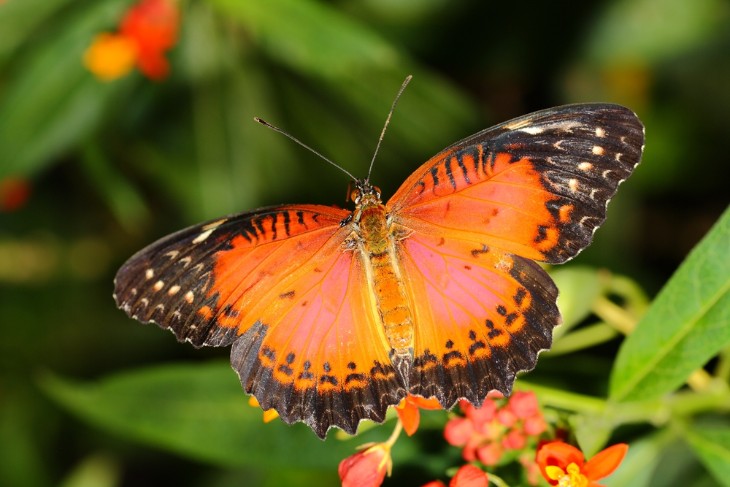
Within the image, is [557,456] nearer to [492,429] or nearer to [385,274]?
[492,429]

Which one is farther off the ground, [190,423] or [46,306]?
[190,423]

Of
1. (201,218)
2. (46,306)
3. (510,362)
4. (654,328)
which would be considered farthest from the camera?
(46,306)

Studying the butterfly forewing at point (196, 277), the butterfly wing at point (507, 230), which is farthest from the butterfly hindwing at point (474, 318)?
the butterfly forewing at point (196, 277)

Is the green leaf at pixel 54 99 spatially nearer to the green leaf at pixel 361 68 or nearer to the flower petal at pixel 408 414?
the green leaf at pixel 361 68

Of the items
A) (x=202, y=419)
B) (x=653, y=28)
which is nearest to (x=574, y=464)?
(x=202, y=419)

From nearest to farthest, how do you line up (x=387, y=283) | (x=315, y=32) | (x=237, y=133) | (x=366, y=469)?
(x=366, y=469)
(x=387, y=283)
(x=315, y=32)
(x=237, y=133)

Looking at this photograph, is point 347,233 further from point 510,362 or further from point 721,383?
point 721,383

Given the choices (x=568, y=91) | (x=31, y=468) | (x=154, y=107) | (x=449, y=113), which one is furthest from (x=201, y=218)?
(x=568, y=91)

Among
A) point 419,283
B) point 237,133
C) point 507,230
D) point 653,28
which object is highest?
point 653,28
